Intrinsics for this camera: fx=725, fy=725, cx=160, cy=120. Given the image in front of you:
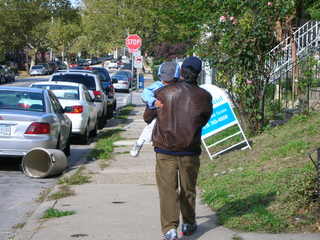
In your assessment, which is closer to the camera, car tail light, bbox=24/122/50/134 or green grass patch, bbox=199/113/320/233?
green grass patch, bbox=199/113/320/233

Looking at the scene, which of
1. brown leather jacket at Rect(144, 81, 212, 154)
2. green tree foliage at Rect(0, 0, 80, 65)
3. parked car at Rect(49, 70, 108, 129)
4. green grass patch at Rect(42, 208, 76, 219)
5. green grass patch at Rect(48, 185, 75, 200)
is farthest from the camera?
green tree foliage at Rect(0, 0, 80, 65)

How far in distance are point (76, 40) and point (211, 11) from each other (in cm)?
5714

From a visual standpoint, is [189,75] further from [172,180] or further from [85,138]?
[85,138]

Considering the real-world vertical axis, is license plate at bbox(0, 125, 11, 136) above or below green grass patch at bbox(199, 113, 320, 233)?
above

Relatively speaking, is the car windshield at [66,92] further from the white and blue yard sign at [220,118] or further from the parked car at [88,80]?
the white and blue yard sign at [220,118]

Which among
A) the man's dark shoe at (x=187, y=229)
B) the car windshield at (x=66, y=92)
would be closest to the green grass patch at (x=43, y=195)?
the man's dark shoe at (x=187, y=229)

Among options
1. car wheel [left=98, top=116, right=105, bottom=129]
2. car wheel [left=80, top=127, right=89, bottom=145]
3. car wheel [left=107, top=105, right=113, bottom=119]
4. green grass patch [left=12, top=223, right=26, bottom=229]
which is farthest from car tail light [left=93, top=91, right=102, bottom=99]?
green grass patch [left=12, top=223, right=26, bottom=229]

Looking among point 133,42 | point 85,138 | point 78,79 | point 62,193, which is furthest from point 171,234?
point 133,42

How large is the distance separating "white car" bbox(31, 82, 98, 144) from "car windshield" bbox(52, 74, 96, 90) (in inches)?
119

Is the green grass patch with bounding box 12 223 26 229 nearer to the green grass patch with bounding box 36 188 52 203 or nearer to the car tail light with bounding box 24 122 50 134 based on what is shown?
the green grass patch with bounding box 36 188 52 203

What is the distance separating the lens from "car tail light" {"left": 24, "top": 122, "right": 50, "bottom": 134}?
12.7 meters

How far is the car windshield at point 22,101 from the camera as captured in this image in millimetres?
13656

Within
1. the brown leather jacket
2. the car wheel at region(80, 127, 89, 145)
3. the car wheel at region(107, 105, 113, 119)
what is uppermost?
the brown leather jacket

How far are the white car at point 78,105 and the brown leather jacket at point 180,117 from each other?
34.7 feet
